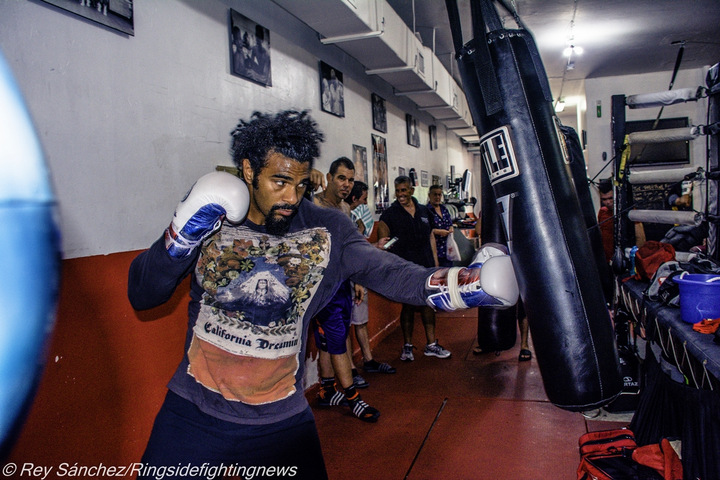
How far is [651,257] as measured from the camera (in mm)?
2588

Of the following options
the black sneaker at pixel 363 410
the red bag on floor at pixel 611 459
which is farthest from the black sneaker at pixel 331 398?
the red bag on floor at pixel 611 459

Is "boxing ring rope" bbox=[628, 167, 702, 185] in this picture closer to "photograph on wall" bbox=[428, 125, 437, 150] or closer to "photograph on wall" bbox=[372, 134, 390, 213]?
"photograph on wall" bbox=[372, 134, 390, 213]

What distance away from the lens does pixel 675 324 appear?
1.89 m

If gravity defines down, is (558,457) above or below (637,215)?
below

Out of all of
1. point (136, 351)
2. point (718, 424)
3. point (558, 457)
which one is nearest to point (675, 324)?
point (718, 424)

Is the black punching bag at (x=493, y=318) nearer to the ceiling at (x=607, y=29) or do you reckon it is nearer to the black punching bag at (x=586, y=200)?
the black punching bag at (x=586, y=200)

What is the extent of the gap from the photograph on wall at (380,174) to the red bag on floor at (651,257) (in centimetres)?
284

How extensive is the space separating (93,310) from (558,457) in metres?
2.25

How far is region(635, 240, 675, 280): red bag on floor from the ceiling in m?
2.96

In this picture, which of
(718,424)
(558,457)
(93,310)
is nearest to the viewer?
(718,424)

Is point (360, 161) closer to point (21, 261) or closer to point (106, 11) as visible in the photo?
point (106, 11)

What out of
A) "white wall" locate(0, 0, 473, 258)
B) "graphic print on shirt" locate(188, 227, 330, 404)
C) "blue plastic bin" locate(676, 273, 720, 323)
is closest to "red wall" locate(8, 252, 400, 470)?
"white wall" locate(0, 0, 473, 258)

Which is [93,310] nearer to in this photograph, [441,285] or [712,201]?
[441,285]

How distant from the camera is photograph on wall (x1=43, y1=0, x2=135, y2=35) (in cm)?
179
